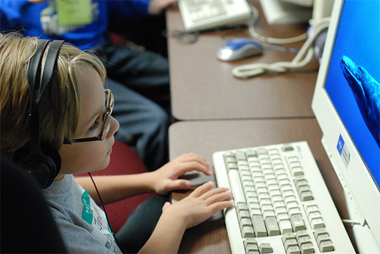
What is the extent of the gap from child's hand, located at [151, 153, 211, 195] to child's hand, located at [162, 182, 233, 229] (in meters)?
0.05

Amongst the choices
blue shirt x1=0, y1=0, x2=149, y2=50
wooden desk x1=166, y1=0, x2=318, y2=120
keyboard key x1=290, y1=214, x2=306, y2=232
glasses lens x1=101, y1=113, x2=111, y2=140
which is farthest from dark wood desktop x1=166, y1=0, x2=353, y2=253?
blue shirt x1=0, y1=0, x2=149, y2=50

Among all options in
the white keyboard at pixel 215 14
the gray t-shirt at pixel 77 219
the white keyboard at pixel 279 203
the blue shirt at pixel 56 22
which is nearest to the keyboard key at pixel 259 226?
the white keyboard at pixel 279 203

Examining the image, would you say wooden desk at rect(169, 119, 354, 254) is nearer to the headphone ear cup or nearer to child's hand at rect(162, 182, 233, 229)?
child's hand at rect(162, 182, 233, 229)

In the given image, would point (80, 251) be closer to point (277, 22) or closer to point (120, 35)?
point (277, 22)

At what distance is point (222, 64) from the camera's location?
45.7 inches

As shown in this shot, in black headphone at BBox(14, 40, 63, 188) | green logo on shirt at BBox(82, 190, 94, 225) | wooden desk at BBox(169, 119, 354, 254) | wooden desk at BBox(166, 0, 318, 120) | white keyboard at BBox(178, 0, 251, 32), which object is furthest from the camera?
white keyboard at BBox(178, 0, 251, 32)

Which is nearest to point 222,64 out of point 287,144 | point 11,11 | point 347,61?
point 287,144

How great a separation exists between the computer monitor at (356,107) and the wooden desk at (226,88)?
0.80ft

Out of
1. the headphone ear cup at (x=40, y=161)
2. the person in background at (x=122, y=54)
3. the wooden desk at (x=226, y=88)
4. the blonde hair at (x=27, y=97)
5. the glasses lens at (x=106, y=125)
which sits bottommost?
the person in background at (x=122, y=54)

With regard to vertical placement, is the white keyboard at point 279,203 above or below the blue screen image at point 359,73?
below

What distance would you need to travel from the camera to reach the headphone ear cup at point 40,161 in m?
0.54

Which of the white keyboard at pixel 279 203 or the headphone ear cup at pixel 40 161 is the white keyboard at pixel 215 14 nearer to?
the white keyboard at pixel 279 203

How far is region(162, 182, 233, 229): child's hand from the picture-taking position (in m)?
0.68

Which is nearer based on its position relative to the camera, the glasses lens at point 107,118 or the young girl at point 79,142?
the young girl at point 79,142
